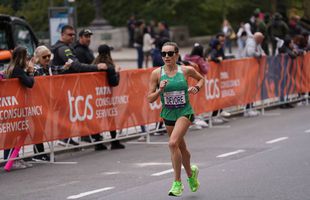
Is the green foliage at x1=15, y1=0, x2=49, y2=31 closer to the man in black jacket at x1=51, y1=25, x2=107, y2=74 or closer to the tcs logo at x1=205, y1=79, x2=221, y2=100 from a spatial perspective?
the tcs logo at x1=205, y1=79, x2=221, y2=100

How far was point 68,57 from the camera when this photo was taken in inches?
600

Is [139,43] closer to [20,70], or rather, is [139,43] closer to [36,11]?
[20,70]

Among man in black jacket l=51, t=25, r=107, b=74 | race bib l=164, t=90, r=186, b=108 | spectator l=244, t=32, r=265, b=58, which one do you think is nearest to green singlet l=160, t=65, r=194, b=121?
race bib l=164, t=90, r=186, b=108

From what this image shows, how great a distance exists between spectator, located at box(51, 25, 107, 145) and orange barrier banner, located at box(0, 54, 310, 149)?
0.68 feet

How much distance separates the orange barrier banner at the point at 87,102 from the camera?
13.4 m

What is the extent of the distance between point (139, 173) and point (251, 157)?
200 cm

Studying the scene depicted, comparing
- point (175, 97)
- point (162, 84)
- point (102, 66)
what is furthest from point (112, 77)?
point (162, 84)

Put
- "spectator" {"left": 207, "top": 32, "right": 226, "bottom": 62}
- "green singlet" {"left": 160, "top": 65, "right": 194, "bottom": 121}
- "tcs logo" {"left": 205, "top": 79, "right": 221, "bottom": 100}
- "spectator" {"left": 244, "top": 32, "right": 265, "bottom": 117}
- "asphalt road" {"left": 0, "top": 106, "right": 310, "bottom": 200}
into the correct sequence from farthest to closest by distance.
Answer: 1. "spectator" {"left": 244, "top": 32, "right": 265, "bottom": 117}
2. "spectator" {"left": 207, "top": 32, "right": 226, "bottom": 62}
3. "tcs logo" {"left": 205, "top": 79, "right": 221, "bottom": 100}
4. "asphalt road" {"left": 0, "top": 106, "right": 310, "bottom": 200}
5. "green singlet" {"left": 160, "top": 65, "right": 194, "bottom": 121}

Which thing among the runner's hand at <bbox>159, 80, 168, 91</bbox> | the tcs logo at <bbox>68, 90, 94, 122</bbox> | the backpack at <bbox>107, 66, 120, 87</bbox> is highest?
the runner's hand at <bbox>159, 80, 168, 91</bbox>

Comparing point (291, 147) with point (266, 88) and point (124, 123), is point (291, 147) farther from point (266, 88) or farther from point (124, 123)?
point (266, 88)

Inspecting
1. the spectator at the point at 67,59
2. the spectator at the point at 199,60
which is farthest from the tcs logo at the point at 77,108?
the spectator at the point at 199,60

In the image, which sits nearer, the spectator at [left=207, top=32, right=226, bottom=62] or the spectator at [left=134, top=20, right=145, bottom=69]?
the spectator at [left=207, top=32, right=226, bottom=62]

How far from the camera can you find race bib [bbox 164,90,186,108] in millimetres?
10273

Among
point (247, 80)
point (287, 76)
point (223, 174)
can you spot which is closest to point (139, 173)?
point (223, 174)
